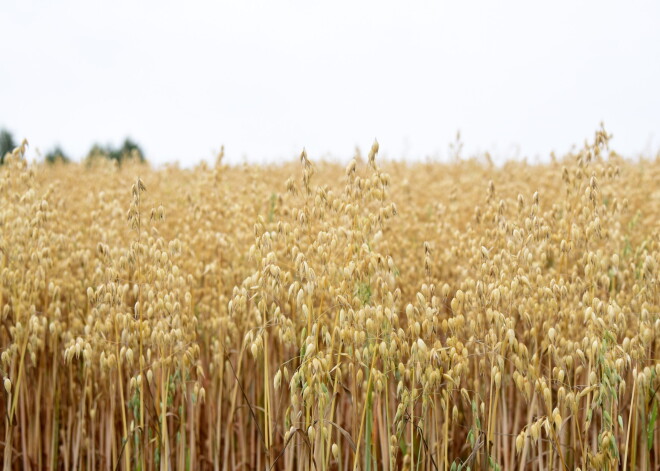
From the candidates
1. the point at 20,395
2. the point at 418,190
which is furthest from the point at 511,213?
the point at 20,395

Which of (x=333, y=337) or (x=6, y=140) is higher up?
(x=6, y=140)

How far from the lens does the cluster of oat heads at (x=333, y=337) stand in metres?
3.00

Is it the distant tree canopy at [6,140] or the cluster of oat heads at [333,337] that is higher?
the distant tree canopy at [6,140]

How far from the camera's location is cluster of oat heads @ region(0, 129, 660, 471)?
3002 millimetres

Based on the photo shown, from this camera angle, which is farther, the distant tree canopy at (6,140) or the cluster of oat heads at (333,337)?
the distant tree canopy at (6,140)

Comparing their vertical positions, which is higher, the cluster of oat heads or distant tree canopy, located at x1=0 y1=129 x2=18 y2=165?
distant tree canopy, located at x1=0 y1=129 x2=18 y2=165

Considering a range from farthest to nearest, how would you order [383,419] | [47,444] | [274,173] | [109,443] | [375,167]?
[274,173] < [47,444] < [109,443] < [383,419] < [375,167]

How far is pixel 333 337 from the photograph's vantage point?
2.97 m

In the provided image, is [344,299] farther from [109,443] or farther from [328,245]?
[109,443]

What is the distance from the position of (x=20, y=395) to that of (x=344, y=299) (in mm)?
2480

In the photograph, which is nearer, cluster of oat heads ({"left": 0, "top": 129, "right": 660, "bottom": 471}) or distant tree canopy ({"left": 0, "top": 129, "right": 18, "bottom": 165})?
cluster of oat heads ({"left": 0, "top": 129, "right": 660, "bottom": 471})

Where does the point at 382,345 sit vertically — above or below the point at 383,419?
above

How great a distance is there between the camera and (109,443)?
392 centimetres

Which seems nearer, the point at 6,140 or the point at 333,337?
the point at 333,337
